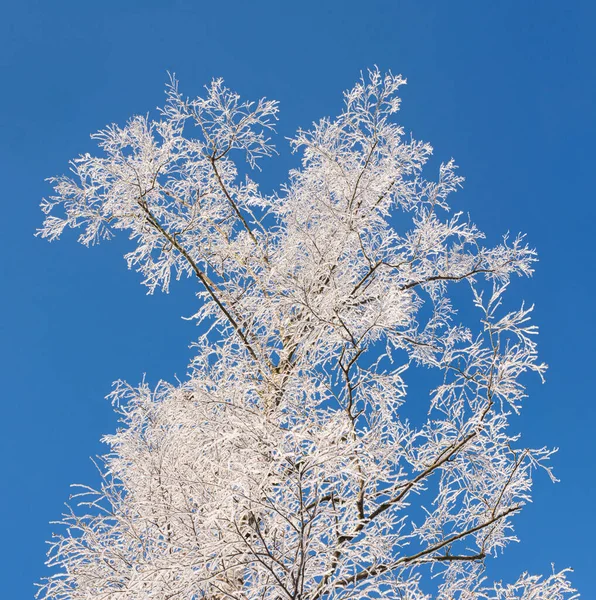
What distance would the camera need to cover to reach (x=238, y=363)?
16.8 ft

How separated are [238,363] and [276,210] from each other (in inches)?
96.9

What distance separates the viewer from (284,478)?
3562 mm

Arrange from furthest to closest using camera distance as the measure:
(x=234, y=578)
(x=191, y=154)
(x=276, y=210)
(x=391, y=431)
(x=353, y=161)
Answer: (x=276, y=210)
(x=191, y=154)
(x=353, y=161)
(x=391, y=431)
(x=234, y=578)

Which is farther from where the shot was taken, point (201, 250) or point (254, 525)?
point (201, 250)

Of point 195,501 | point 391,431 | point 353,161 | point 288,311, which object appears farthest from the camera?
point 353,161

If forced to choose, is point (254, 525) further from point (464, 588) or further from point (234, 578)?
point (464, 588)

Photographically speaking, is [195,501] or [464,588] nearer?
[195,501]

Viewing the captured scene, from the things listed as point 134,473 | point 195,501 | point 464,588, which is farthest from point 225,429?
point 464,588

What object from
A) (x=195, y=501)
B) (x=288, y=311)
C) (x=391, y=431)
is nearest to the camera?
(x=195, y=501)

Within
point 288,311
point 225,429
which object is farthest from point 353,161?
point 225,429

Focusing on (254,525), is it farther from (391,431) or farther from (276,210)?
(276,210)

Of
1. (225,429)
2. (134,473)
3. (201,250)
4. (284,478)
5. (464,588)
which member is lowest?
(464,588)

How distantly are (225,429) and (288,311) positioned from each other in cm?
162

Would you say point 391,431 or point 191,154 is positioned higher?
point 191,154
